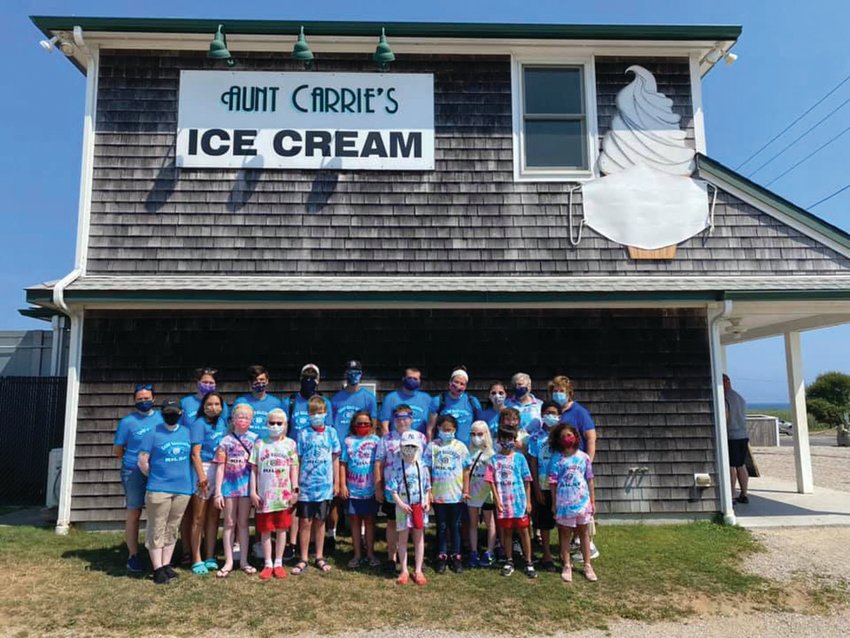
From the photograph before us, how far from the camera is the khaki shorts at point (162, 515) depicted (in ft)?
16.7

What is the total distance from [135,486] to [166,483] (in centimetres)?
45

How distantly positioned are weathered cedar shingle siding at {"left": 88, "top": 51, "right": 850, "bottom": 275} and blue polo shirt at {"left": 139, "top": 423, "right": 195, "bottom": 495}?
2.68 meters

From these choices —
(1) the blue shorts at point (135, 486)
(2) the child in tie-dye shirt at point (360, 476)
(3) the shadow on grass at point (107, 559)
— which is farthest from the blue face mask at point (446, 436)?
(3) the shadow on grass at point (107, 559)

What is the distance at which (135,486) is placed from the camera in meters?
5.37

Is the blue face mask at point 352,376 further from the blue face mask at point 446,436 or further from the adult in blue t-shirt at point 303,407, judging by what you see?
the blue face mask at point 446,436

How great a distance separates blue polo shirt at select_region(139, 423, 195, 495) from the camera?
16.9 ft

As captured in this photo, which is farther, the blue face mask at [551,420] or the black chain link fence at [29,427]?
the black chain link fence at [29,427]

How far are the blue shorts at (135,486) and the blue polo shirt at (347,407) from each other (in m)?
1.79

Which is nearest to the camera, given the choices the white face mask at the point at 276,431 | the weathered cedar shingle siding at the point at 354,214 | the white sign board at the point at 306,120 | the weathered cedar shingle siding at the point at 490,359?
the white face mask at the point at 276,431

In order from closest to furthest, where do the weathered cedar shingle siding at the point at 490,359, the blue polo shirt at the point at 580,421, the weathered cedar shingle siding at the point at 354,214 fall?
the blue polo shirt at the point at 580,421, the weathered cedar shingle siding at the point at 490,359, the weathered cedar shingle siding at the point at 354,214

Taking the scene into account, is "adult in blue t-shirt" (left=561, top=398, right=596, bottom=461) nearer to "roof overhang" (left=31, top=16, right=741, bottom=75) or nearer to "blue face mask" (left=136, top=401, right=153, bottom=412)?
"blue face mask" (left=136, top=401, right=153, bottom=412)

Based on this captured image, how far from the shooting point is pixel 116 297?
21.9 feet

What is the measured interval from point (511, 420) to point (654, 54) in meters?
5.66

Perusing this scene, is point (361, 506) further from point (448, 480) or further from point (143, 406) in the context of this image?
point (143, 406)
